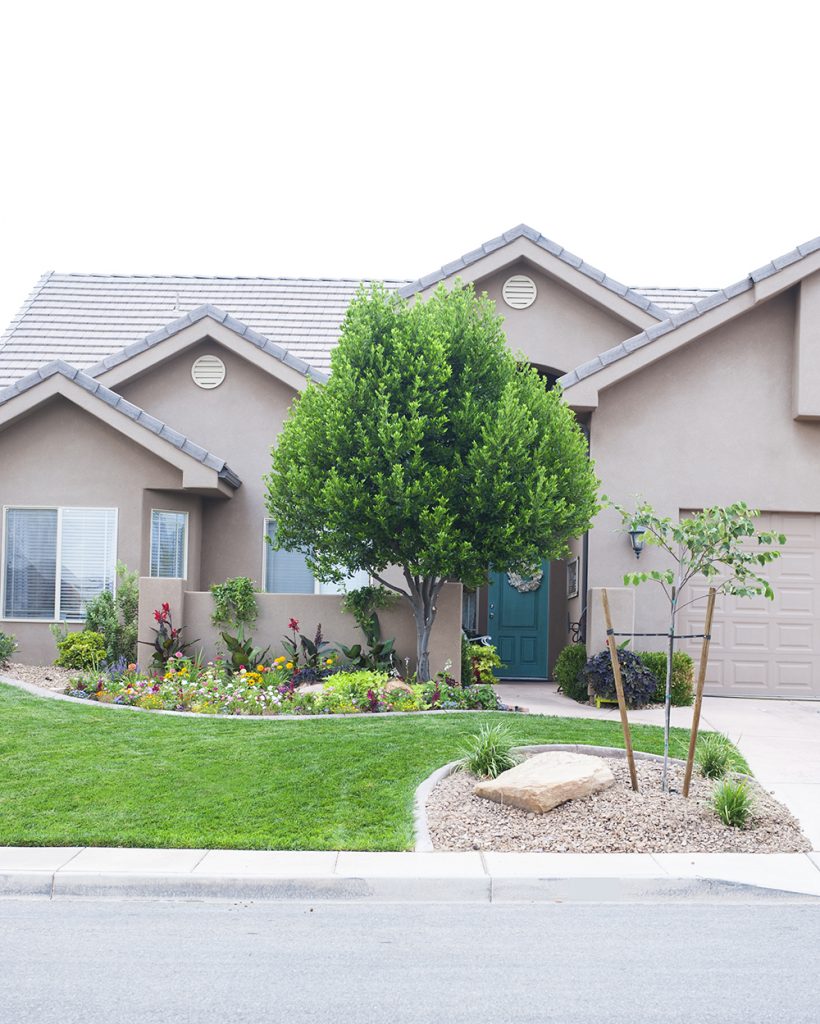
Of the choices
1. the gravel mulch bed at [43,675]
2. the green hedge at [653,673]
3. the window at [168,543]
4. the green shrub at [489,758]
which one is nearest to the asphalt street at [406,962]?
the green shrub at [489,758]

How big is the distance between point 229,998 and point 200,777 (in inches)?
155

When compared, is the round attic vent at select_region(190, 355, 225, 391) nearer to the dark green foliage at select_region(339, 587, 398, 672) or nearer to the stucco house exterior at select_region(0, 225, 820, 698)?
the stucco house exterior at select_region(0, 225, 820, 698)

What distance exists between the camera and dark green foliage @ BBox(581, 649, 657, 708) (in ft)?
42.5

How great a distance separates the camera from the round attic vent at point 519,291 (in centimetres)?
1741

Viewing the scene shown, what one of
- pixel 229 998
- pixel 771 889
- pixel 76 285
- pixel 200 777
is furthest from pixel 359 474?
pixel 76 285

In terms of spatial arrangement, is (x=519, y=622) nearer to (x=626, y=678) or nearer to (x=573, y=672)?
(x=573, y=672)

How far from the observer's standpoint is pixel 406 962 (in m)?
5.25

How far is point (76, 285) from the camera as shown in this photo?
68.2ft

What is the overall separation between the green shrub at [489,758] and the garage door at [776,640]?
660 cm

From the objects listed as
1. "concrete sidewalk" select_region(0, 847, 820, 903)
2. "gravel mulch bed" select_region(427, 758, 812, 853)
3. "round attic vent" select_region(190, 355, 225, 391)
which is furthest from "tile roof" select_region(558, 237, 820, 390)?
"concrete sidewalk" select_region(0, 847, 820, 903)

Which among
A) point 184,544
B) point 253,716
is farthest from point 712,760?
point 184,544

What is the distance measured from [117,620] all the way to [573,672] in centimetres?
610

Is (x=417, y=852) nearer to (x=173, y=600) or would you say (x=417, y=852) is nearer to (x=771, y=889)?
(x=771, y=889)

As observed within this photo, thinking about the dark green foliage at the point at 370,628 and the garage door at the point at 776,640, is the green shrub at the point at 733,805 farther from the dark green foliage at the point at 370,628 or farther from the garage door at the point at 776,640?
the garage door at the point at 776,640
